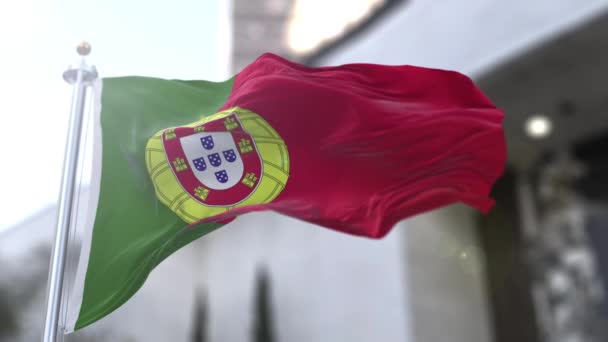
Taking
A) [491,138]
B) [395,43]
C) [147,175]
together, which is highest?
[395,43]

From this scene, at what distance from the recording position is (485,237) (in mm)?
15203

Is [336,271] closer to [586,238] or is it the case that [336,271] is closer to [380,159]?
[586,238]

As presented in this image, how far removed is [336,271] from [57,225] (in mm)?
10760

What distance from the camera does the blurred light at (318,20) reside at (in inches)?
2261

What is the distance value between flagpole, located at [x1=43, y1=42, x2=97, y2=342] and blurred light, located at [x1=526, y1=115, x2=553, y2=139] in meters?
10.4

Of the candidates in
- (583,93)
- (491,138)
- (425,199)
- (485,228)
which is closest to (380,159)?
(425,199)

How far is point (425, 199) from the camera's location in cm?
584

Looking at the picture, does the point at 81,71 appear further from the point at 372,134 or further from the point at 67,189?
the point at 372,134

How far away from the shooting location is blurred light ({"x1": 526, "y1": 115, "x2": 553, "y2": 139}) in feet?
45.8

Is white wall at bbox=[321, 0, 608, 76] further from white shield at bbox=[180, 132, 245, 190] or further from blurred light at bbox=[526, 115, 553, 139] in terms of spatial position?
white shield at bbox=[180, 132, 245, 190]

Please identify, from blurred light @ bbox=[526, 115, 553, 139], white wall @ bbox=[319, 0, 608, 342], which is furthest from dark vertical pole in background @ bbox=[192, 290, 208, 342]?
blurred light @ bbox=[526, 115, 553, 139]

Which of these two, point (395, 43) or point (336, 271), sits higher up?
point (395, 43)

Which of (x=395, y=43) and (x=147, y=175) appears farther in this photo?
(x=395, y=43)

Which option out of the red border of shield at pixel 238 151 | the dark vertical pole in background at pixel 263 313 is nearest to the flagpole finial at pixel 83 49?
the red border of shield at pixel 238 151
